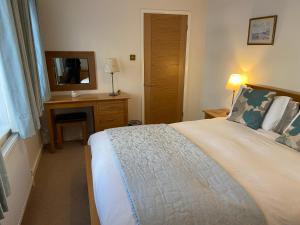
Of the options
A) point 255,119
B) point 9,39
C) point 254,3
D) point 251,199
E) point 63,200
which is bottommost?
point 63,200

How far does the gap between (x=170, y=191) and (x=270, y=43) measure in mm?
2336

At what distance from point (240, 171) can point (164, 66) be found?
9.03 ft

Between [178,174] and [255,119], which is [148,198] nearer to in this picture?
[178,174]

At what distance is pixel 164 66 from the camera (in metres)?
4.00

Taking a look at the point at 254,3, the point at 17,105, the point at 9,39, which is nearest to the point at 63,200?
the point at 17,105

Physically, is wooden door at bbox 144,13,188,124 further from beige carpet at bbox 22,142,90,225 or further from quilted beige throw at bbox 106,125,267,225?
quilted beige throw at bbox 106,125,267,225

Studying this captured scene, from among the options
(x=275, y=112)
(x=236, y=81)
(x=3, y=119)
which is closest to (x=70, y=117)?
(x=3, y=119)

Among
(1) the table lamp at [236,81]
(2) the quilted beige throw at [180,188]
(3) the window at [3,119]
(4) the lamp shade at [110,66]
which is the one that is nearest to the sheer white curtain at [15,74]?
(3) the window at [3,119]

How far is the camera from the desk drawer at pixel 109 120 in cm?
350

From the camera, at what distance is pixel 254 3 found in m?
2.89

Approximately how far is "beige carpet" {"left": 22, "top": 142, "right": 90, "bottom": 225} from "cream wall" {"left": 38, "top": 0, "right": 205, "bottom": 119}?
54.8 inches

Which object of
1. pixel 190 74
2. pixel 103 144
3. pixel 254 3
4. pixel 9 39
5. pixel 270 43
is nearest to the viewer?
pixel 9 39

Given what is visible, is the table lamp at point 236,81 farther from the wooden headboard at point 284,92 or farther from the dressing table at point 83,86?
the dressing table at point 83,86

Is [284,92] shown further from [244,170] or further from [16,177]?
[16,177]
